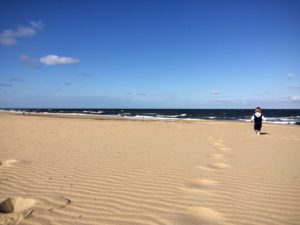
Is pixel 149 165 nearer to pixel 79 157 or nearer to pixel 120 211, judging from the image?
pixel 79 157

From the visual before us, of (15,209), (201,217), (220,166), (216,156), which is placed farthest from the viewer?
(216,156)

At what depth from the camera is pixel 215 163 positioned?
5855mm

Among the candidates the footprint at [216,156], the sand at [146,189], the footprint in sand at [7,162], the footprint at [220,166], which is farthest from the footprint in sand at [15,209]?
the footprint at [216,156]

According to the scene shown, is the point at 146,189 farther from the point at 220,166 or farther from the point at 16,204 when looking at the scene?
the point at 220,166

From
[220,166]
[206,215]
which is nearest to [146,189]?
[206,215]

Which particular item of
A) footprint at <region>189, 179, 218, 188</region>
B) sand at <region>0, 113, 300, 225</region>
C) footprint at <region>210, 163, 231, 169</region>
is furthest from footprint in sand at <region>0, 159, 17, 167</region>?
footprint at <region>210, 163, 231, 169</region>

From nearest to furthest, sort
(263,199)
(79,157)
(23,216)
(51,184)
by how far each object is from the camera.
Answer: (23,216) → (263,199) → (51,184) → (79,157)

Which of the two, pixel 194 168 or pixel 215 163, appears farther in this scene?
pixel 215 163

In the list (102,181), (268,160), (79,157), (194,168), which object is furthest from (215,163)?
(79,157)

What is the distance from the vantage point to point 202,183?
14.1ft

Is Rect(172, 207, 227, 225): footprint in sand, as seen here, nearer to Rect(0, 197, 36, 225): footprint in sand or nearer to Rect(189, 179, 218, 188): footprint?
Rect(189, 179, 218, 188): footprint

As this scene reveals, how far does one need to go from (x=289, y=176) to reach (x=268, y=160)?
1.52m

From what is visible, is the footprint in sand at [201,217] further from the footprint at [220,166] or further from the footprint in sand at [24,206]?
the footprint at [220,166]

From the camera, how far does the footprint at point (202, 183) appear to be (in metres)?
4.17
